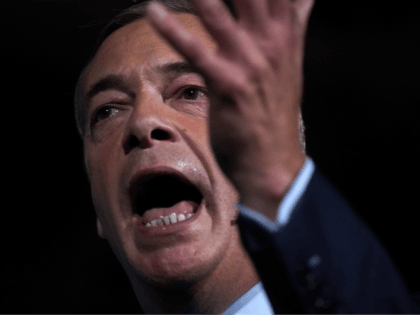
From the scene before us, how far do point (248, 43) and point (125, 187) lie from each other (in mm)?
653

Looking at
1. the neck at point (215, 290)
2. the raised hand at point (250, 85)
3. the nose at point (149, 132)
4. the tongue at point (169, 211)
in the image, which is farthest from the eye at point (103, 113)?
the raised hand at point (250, 85)

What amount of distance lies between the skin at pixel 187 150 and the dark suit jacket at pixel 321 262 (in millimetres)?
39

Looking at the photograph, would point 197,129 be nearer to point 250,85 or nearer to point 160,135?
point 160,135

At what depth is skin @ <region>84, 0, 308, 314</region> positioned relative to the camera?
22.3 inches

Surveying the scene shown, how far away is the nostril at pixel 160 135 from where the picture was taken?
1.08 metres

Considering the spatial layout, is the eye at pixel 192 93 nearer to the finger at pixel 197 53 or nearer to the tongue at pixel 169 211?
the tongue at pixel 169 211

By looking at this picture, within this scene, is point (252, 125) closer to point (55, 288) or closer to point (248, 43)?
point (248, 43)

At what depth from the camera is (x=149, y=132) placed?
41.6 inches

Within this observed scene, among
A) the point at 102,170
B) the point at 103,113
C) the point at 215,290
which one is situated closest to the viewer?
the point at 215,290

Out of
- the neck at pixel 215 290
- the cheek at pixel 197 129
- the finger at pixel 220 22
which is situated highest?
the finger at pixel 220 22

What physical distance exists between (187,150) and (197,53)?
56 cm

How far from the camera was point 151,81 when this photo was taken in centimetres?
120

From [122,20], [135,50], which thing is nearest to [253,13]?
[135,50]

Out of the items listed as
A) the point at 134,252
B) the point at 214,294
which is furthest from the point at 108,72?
the point at 214,294
